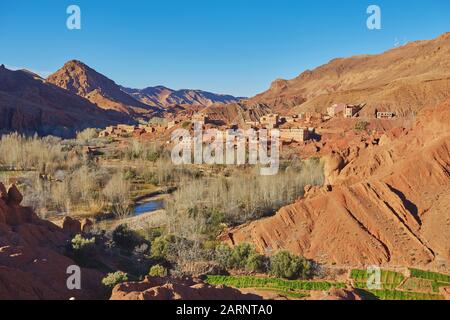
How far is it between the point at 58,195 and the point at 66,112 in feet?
222

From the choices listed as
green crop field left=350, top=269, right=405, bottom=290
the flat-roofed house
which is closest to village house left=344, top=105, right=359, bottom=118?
the flat-roofed house

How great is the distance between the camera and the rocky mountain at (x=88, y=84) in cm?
14377

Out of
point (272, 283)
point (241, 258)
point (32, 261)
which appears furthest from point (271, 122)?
point (32, 261)

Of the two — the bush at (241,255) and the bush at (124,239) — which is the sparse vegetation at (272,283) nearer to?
the bush at (241,255)

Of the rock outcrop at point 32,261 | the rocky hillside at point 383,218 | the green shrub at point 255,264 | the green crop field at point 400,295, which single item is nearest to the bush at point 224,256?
the green shrub at point 255,264

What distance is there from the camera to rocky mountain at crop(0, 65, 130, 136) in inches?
3233

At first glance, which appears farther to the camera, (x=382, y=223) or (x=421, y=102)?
(x=421, y=102)

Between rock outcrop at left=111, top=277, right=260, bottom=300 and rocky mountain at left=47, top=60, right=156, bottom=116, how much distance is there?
127 metres

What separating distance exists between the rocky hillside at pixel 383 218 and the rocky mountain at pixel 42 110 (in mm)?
68754

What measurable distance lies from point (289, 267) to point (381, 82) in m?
90.9

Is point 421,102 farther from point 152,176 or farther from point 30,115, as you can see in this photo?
point 30,115

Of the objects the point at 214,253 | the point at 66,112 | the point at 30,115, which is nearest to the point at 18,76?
the point at 66,112

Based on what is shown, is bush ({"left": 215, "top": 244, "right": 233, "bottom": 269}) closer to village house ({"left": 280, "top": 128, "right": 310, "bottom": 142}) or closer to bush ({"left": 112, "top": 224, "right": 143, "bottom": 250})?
bush ({"left": 112, "top": 224, "right": 143, "bottom": 250})

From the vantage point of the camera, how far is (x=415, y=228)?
21.6 m
